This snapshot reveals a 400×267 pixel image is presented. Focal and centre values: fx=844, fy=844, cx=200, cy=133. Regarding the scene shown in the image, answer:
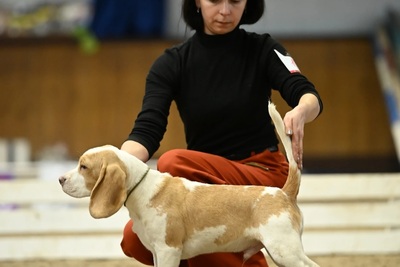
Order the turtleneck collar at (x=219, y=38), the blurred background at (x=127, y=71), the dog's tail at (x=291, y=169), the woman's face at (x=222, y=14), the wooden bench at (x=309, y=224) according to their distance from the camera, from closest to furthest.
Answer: the dog's tail at (x=291, y=169), the woman's face at (x=222, y=14), the turtleneck collar at (x=219, y=38), the wooden bench at (x=309, y=224), the blurred background at (x=127, y=71)

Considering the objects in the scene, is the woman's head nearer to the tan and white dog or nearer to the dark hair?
the dark hair

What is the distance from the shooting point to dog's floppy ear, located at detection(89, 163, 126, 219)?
86.1 inches

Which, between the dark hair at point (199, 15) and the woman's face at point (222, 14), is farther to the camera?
the dark hair at point (199, 15)

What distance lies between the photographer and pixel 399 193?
13.9ft

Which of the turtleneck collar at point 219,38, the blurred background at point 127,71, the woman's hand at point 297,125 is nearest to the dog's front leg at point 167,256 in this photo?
the woman's hand at point 297,125

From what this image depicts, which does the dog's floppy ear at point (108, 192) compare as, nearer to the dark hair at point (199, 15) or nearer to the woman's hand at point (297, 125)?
the woman's hand at point (297, 125)

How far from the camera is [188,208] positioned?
225cm

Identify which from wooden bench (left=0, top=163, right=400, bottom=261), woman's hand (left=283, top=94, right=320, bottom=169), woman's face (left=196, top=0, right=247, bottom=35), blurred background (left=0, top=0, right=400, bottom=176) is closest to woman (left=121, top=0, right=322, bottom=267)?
woman's face (left=196, top=0, right=247, bottom=35)

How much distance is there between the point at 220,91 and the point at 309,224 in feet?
5.62

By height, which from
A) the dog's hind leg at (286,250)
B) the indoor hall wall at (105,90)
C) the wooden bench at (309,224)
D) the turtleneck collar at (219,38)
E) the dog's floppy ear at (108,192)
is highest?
the turtleneck collar at (219,38)

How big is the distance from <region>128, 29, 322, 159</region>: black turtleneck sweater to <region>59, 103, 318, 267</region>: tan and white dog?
354 millimetres

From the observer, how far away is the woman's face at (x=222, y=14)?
262 cm

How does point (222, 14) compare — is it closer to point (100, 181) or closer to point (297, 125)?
point (297, 125)

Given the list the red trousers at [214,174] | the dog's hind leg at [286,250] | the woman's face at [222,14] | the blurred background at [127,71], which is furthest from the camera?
the blurred background at [127,71]
